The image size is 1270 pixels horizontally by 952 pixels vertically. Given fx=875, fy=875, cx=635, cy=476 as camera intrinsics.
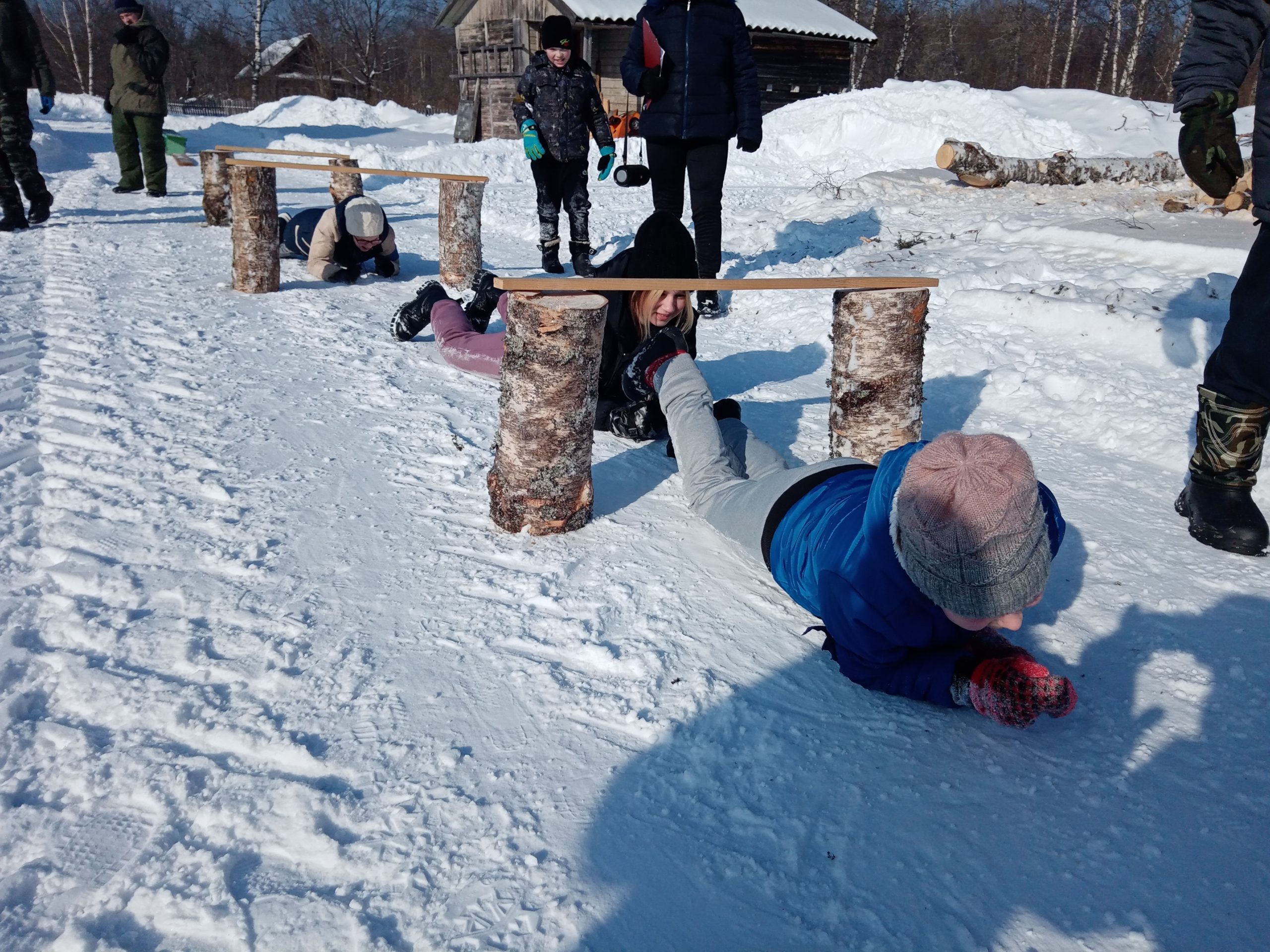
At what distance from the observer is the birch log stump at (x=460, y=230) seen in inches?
246

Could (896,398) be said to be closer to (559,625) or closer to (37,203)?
(559,625)

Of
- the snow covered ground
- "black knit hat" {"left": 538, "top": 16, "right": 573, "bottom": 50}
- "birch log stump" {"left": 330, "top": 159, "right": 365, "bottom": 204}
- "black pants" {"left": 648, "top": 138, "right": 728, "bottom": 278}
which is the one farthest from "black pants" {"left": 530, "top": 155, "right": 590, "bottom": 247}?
"birch log stump" {"left": 330, "top": 159, "right": 365, "bottom": 204}

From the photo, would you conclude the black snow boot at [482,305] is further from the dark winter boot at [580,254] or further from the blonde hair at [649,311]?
the dark winter boot at [580,254]

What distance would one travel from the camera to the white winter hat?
20.0ft

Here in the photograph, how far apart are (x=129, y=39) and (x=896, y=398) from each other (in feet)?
31.4

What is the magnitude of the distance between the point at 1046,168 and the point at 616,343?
8.29 m

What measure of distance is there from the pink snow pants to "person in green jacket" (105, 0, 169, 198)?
22.4 ft

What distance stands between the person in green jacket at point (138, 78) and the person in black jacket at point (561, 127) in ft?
17.1

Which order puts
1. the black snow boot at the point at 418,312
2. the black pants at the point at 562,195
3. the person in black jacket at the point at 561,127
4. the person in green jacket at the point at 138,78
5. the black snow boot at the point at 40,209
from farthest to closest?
the person in green jacket at the point at 138,78, the black snow boot at the point at 40,209, the black pants at the point at 562,195, the person in black jacket at the point at 561,127, the black snow boot at the point at 418,312

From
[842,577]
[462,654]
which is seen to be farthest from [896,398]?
[462,654]

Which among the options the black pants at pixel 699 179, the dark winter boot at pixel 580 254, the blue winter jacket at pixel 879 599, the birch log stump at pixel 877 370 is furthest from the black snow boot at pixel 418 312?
the blue winter jacket at pixel 879 599

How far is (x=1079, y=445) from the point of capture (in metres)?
3.73

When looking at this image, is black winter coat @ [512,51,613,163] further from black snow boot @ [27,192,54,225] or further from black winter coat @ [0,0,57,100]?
black snow boot @ [27,192,54,225]

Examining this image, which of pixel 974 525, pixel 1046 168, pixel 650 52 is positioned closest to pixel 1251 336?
pixel 974 525
